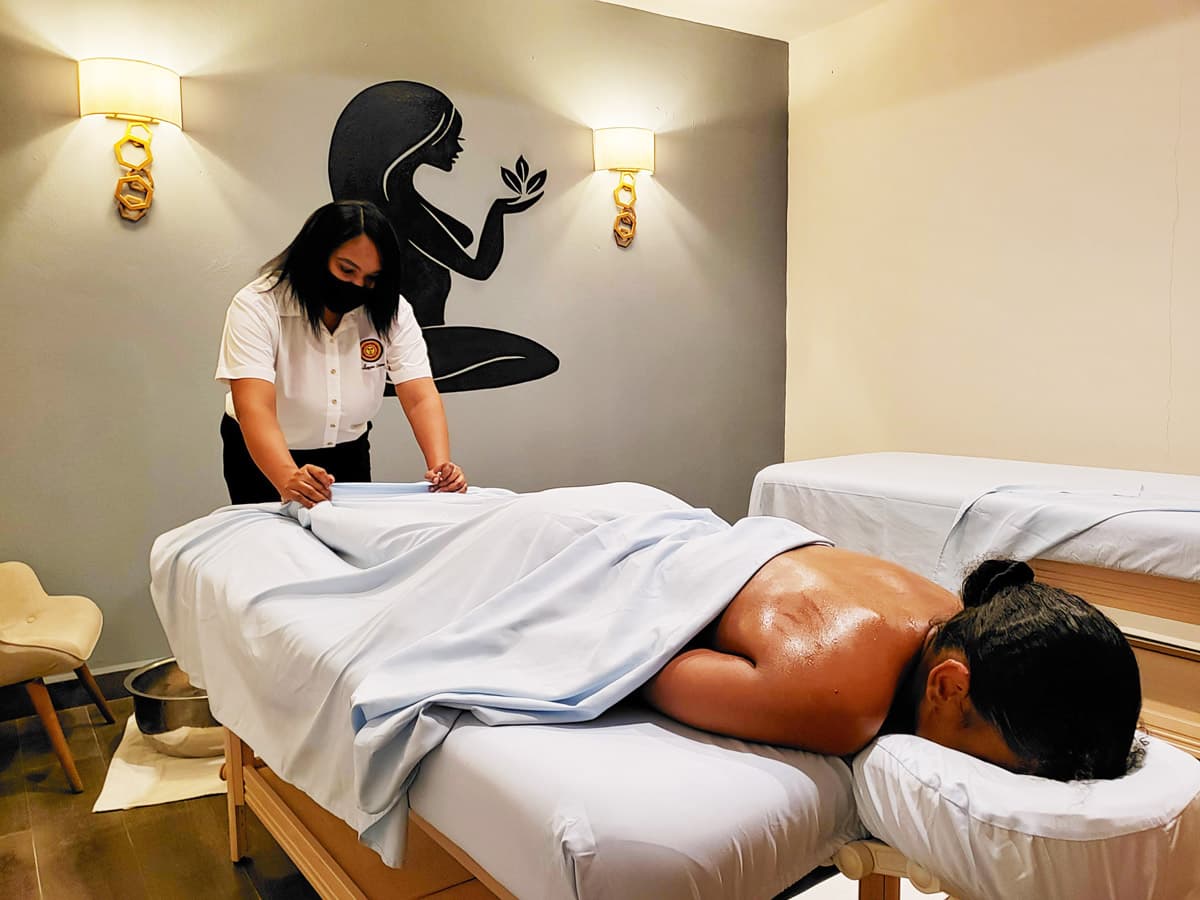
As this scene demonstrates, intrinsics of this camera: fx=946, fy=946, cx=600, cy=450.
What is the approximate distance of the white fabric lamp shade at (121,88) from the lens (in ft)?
8.29

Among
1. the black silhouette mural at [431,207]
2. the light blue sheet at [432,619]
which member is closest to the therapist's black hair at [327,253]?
the light blue sheet at [432,619]

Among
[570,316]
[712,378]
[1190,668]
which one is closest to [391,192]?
[570,316]

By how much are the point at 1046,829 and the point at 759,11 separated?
11.5 feet

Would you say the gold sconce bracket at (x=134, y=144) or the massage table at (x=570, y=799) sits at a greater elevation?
the gold sconce bracket at (x=134, y=144)

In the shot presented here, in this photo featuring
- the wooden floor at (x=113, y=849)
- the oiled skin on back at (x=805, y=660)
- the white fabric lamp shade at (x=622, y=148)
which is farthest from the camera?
the white fabric lamp shade at (x=622, y=148)

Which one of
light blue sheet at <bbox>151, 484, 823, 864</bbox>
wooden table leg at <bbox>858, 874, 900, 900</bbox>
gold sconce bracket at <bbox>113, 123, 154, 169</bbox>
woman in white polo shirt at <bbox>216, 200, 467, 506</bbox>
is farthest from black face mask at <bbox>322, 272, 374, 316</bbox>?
wooden table leg at <bbox>858, 874, 900, 900</bbox>

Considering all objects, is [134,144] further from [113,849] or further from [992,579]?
[992,579]

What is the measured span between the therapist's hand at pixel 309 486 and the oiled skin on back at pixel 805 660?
95cm

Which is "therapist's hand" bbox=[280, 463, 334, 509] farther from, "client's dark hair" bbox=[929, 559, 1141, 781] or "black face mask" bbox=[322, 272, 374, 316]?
"client's dark hair" bbox=[929, 559, 1141, 781]

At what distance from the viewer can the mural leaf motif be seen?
333 centimetres

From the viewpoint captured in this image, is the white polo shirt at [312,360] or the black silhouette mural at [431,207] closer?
the white polo shirt at [312,360]

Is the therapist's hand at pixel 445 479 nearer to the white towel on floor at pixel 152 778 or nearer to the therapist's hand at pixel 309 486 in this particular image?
the therapist's hand at pixel 309 486

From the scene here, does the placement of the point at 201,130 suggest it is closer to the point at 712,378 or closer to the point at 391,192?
the point at 391,192

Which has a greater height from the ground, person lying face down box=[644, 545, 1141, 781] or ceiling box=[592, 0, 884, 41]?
ceiling box=[592, 0, 884, 41]
